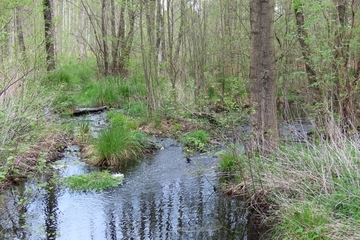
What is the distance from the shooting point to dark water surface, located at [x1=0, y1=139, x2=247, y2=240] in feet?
14.3

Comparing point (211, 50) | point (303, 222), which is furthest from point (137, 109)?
point (303, 222)

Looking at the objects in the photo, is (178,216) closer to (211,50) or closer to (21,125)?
(21,125)

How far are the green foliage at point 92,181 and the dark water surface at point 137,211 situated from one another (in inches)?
5.7

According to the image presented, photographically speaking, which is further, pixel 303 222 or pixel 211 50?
pixel 211 50

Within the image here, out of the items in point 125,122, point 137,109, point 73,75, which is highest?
point 73,75

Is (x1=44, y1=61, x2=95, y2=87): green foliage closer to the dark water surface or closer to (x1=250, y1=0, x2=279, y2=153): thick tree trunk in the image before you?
the dark water surface

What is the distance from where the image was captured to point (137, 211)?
4992 mm

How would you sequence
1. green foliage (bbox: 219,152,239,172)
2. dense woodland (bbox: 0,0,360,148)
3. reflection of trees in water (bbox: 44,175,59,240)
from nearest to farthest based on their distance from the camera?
reflection of trees in water (bbox: 44,175,59,240), green foliage (bbox: 219,152,239,172), dense woodland (bbox: 0,0,360,148)

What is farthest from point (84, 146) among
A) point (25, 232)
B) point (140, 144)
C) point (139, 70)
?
point (139, 70)

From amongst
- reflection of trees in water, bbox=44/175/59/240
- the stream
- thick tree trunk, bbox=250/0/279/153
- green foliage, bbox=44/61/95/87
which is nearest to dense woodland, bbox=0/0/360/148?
green foliage, bbox=44/61/95/87

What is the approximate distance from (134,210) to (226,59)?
8210mm

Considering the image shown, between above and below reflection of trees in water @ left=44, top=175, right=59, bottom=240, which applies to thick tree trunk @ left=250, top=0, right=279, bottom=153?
above

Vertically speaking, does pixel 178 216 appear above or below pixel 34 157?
below

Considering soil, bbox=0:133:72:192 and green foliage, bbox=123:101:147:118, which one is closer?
soil, bbox=0:133:72:192
